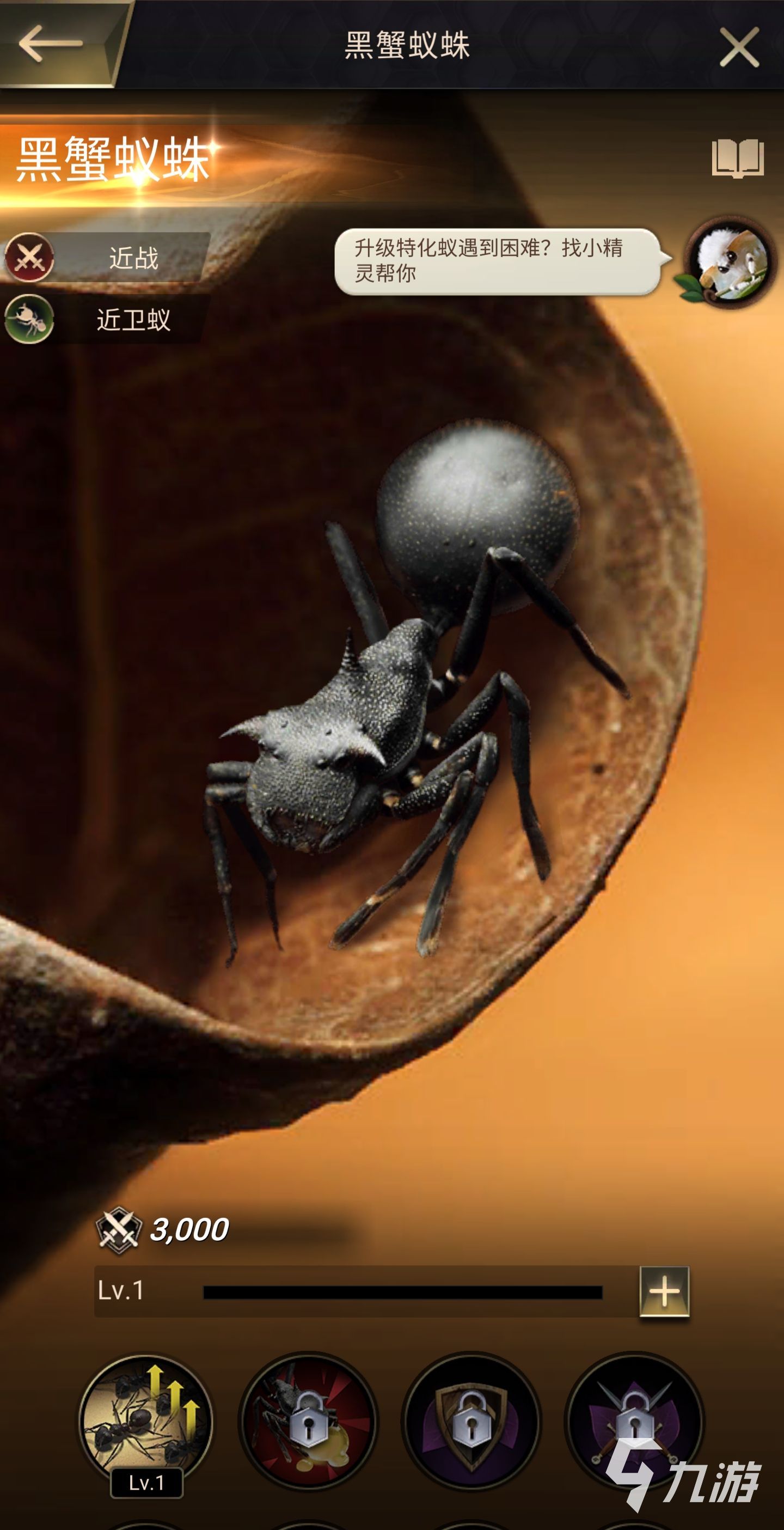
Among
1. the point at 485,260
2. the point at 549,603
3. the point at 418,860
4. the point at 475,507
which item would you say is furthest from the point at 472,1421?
the point at 485,260

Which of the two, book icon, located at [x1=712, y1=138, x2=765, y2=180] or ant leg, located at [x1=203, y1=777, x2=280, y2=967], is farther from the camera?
ant leg, located at [x1=203, y1=777, x2=280, y2=967]

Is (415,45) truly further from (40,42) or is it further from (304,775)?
(304,775)

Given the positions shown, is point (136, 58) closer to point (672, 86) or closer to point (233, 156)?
point (233, 156)

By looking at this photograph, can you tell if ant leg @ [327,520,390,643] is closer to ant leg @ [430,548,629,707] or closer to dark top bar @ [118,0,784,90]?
ant leg @ [430,548,629,707]

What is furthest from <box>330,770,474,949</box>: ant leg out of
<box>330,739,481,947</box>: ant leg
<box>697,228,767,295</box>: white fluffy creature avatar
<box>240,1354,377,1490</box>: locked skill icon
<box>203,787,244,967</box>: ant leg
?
<box>697,228,767,295</box>: white fluffy creature avatar

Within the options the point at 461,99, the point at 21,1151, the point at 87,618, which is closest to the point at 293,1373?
the point at 21,1151

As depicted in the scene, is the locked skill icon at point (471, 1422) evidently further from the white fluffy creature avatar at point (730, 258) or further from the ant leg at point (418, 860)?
the white fluffy creature avatar at point (730, 258)
